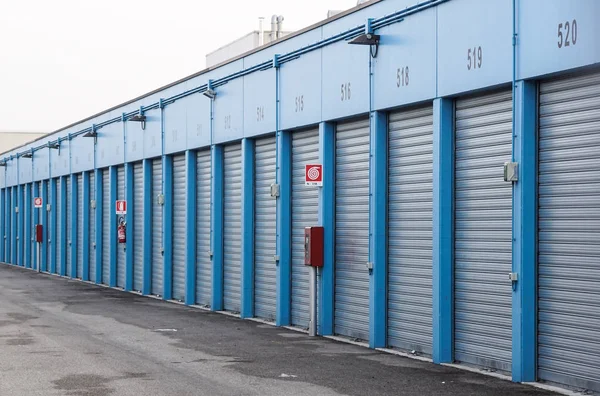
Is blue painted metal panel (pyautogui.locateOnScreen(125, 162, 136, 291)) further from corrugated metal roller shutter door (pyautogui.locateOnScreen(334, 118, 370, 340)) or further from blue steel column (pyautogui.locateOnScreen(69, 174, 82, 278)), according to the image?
corrugated metal roller shutter door (pyautogui.locateOnScreen(334, 118, 370, 340))

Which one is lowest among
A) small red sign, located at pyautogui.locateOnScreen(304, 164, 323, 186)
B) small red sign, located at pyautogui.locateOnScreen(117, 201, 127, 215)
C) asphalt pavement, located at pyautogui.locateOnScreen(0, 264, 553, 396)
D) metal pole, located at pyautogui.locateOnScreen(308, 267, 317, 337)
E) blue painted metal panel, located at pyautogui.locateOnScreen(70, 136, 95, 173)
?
asphalt pavement, located at pyautogui.locateOnScreen(0, 264, 553, 396)

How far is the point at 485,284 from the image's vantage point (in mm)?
13781

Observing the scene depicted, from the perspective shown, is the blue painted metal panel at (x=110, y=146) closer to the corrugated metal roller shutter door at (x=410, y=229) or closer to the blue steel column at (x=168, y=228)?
the blue steel column at (x=168, y=228)

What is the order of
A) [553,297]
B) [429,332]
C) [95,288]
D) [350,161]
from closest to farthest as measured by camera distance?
[553,297] < [429,332] < [350,161] < [95,288]

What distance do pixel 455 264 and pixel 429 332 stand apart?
1127mm

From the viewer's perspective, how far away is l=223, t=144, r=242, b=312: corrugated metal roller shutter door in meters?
22.4

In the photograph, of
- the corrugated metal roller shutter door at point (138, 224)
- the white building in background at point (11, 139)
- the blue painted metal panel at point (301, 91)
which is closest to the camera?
the blue painted metal panel at point (301, 91)

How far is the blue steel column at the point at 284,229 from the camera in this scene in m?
19.8

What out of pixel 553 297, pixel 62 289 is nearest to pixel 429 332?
pixel 553 297

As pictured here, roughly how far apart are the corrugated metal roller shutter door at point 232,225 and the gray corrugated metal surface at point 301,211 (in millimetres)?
2738

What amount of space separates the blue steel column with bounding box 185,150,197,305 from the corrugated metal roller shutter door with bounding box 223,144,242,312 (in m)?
2.00

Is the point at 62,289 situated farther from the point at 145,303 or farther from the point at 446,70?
the point at 446,70

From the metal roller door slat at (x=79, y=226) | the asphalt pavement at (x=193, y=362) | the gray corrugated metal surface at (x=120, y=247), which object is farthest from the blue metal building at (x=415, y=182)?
the metal roller door slat at (x=79, y=226)

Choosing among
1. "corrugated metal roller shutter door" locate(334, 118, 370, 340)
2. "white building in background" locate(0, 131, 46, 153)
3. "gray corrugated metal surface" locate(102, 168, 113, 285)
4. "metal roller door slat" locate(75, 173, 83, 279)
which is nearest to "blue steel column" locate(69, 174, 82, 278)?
"metal roller door slat" locate(75, 173, 83, 279)
